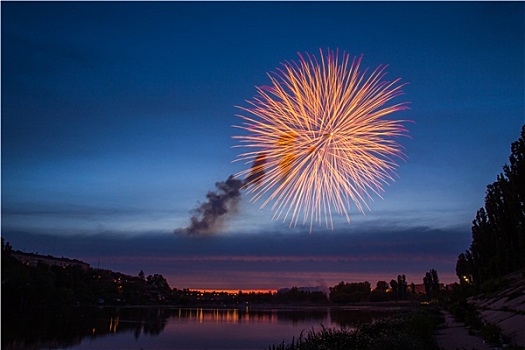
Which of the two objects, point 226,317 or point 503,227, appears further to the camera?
point 226,317

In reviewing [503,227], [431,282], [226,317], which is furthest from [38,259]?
[503,227]

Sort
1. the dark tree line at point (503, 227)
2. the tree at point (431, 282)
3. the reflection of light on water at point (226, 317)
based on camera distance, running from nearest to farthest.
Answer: the dark tree line at point (503, 227)
the reflection of light on water at point (226, 317)
the tree at point (431, 282)

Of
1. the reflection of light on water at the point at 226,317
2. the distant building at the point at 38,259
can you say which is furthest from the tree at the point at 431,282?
the distant building at the point at 38,259

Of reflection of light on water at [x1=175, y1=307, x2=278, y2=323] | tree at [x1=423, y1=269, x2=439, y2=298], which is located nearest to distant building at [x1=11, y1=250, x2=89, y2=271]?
reflection of light on water at [x1=175, y1=307, x2=278, y2=323]

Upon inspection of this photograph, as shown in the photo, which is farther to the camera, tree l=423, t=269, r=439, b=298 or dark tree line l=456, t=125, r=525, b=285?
tree l=423, t=269, r=439, b=298

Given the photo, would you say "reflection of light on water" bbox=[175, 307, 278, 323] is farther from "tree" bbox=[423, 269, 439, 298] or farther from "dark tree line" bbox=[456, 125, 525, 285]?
"tree" bbox=[423, 269, 439, 298]

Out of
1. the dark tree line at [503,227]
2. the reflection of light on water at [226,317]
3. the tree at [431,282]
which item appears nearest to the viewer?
the dark tree line at [503,227]

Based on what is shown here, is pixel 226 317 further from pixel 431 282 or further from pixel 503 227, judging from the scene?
pixel 431 282

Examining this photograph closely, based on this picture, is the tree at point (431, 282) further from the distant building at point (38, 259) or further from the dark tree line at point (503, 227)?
the distant building at point (38, 259)

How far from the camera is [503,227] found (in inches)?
1639

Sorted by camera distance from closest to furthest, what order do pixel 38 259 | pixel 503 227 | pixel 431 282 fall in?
pixel 503 227, pixel 431 282, pixel 38 259

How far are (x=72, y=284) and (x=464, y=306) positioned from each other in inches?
2792

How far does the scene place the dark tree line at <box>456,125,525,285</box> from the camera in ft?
109

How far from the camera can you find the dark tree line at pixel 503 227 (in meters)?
33.2
